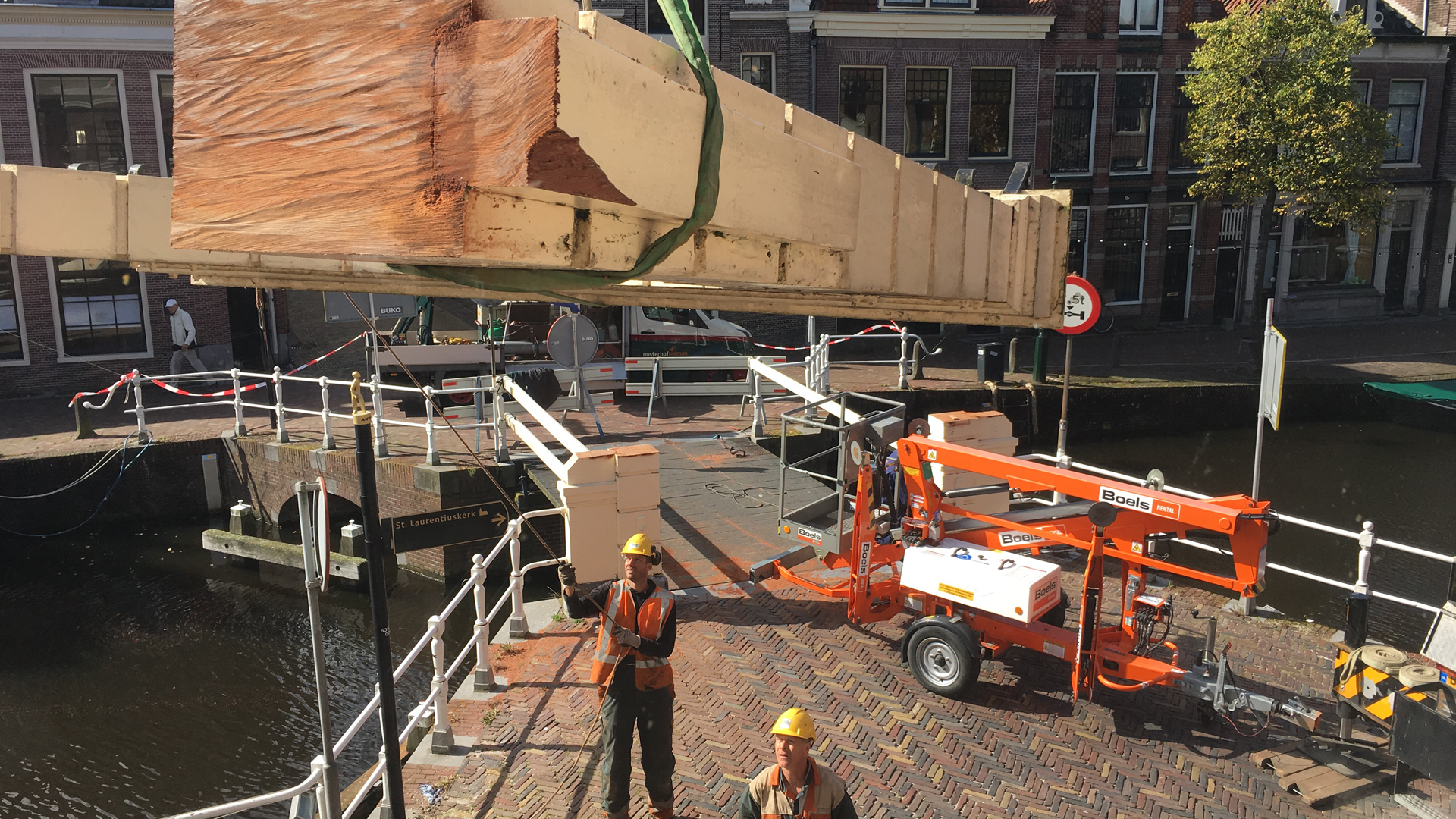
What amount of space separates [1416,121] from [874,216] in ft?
103

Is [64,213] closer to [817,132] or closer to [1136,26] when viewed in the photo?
[817,132]

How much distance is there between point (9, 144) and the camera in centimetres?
1850

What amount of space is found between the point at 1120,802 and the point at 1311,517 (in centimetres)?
1041

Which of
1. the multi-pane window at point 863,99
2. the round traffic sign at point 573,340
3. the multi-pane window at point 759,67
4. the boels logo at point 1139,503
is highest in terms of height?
the multi-pane window at point 759,67

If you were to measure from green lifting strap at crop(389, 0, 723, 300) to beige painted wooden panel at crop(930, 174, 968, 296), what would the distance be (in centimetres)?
105

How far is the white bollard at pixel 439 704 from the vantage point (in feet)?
20.0

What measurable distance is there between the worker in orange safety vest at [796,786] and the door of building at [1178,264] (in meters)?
24.6

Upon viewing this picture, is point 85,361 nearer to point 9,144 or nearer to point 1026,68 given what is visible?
point 9,144

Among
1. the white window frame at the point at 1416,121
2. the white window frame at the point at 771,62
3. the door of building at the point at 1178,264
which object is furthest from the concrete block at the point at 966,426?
the white window frame at the point at 1416,121

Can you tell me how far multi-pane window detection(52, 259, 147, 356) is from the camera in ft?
62.3

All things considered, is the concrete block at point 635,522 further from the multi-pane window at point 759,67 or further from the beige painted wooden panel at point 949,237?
the multi-pane window at point 759,67

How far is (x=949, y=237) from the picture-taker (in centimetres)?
282

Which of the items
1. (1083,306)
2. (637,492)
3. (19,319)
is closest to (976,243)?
(637,492)

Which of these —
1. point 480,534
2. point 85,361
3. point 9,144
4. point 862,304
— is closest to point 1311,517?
point 480,534
